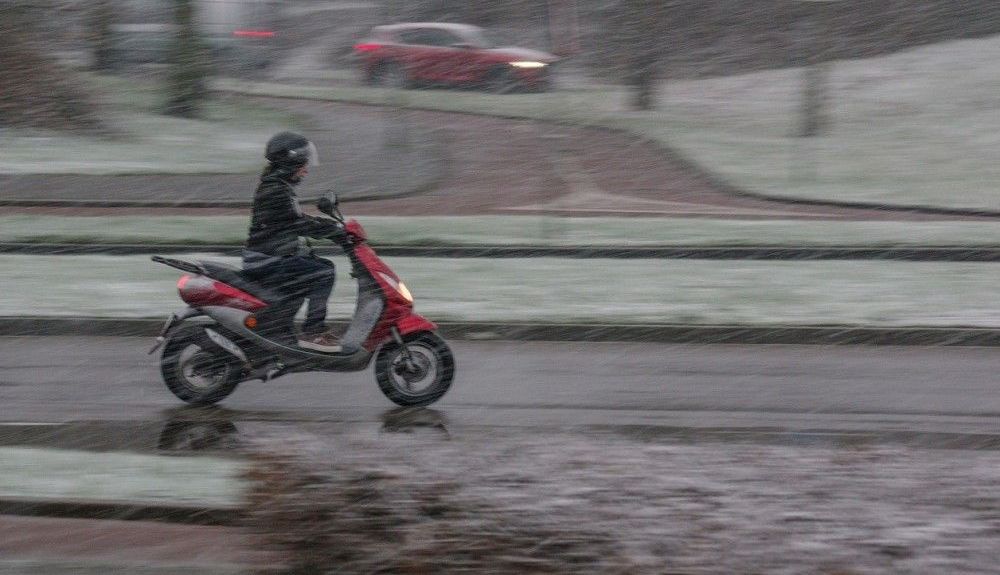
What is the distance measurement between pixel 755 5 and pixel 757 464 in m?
32.2

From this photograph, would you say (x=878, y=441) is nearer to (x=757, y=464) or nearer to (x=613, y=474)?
(x=757, y=464)

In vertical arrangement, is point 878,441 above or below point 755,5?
below

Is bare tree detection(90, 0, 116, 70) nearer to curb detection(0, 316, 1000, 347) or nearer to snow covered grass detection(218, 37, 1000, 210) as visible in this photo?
snow covered grass detection(218, 37, 1000, 210)

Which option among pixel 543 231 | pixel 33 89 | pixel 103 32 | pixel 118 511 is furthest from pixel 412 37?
pixel 118 511

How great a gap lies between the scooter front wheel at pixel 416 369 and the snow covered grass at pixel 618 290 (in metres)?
2.55

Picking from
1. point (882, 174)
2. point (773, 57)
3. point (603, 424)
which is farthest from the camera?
point (773, 57)

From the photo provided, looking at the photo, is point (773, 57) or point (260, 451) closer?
point (260, 451)

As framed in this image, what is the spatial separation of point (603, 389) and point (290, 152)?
8.69 ft

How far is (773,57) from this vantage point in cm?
3528

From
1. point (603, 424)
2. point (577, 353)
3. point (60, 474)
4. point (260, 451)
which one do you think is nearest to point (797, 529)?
point (260, 451)

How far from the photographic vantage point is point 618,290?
12391mm

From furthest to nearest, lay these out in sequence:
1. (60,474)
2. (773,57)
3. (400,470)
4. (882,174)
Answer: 1. (773,57)
2. (882,174)
3. (60,474)
4. (400,470)

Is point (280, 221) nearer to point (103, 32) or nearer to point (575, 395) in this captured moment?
point (575, 395)

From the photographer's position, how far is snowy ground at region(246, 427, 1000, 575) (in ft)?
11.9
